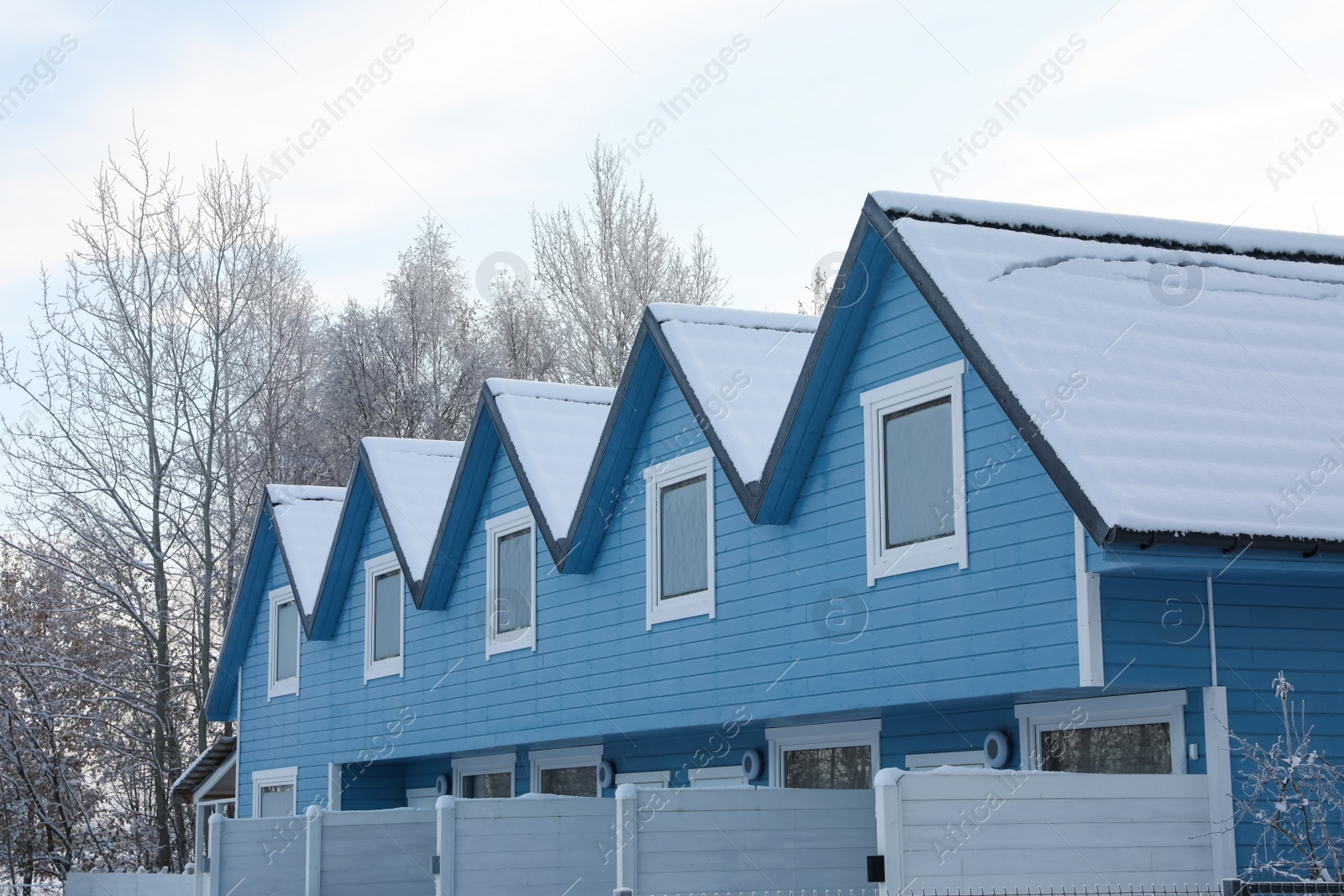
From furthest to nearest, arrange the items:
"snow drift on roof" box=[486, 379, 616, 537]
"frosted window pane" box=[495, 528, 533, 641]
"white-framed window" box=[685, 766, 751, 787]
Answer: "frosted window pane" box=[495, 528, 533, 641] < "snow drift on roof" box=[486, 379, 616, 537] < "white-framed window" box=[685, 766, 751, 787]

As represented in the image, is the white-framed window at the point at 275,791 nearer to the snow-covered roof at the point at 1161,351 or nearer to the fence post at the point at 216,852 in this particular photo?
the fence post at the point at 216,852

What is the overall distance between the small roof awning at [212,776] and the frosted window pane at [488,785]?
679 cm

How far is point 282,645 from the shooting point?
24.0 metres

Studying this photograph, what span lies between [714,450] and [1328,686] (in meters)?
5.34

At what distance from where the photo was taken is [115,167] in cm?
3170

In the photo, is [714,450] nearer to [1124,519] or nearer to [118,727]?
[1124,519]

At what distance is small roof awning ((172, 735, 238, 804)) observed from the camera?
26266 millimetres

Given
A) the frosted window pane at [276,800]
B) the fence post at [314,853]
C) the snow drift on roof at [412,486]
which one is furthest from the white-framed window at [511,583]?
the frosted window pane at [276,800]

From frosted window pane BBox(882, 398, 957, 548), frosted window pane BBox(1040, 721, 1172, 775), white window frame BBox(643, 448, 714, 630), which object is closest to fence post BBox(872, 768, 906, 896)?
frosted window pane BBox(1040, 721, 1172, 775)


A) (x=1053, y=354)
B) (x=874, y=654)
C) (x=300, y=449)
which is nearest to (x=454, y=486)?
(x=874, y=654)

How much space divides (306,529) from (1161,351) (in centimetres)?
1587

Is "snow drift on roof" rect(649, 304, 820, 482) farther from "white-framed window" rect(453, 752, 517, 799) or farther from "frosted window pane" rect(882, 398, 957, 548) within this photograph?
"white-framed window" rect(453, 752, 517, 799)

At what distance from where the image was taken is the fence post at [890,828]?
9.20 meters

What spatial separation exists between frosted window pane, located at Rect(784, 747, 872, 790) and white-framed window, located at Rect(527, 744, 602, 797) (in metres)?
3.20
